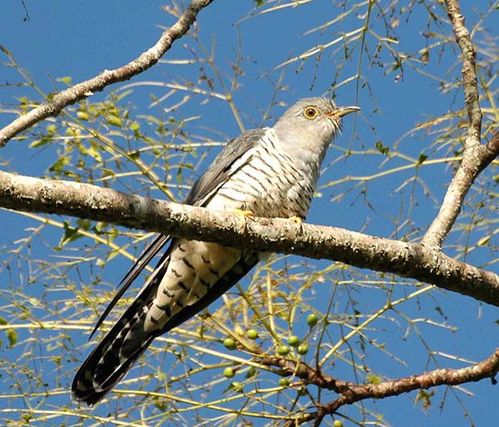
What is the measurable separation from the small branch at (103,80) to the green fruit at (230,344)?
2.97 feet

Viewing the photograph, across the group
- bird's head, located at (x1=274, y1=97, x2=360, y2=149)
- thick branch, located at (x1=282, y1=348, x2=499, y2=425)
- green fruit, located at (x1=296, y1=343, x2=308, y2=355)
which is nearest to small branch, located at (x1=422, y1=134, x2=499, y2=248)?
thick branch, located at (x1=282, y1=348, x2=499, y2=425)

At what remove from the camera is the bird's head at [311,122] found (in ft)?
14.1

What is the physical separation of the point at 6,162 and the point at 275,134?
1.27 meters

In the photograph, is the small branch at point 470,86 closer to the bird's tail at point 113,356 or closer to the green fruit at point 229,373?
the green fruit at point 229,373

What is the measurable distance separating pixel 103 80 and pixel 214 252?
3.93 ft

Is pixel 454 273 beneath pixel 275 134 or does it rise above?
beneath

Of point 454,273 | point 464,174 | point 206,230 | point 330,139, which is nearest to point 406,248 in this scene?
point 454,273

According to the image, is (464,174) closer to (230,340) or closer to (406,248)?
(406,248)

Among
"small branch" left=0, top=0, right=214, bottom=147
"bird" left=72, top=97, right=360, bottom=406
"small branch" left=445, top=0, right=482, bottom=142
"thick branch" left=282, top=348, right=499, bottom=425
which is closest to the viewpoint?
"small branch" left=0, top=0, right=214, bottom=147

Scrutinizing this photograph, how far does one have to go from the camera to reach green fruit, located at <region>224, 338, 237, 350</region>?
126 inches

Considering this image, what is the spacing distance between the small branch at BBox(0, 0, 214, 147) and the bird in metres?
0.82

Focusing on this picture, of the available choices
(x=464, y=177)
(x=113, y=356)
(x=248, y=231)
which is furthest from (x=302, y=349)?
(x=113, y=356)

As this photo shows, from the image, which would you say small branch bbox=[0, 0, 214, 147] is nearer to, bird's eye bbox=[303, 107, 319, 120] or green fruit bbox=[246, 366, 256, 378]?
green fruit bbox=[246, 366, 256, 378]

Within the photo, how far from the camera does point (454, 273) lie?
2.87 m
